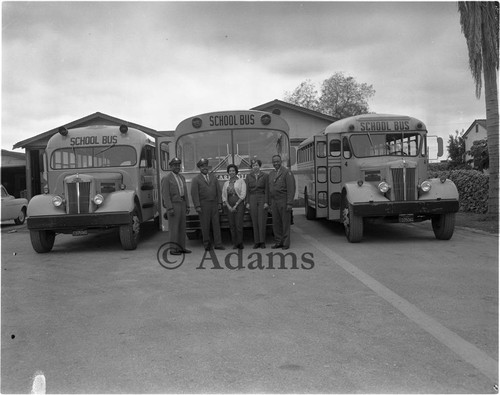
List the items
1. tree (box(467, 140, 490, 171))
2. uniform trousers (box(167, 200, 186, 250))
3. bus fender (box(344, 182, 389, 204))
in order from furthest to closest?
tree (box(467, 140, 490, 171)) → bus fender (box(344, 182, 389, 204)) → uniform trousers (box(167, 200, 186, 250))

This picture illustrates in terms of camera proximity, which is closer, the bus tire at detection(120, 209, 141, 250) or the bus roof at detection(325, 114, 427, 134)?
the bus tire at detection(120, 209, 141, 250)

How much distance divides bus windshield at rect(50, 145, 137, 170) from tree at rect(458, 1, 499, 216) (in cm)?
944

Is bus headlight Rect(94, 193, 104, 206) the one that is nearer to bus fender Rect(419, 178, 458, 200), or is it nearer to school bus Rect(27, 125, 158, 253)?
school bus Rect(27, 125, 158, 253)

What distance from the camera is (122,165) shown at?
1132 cm

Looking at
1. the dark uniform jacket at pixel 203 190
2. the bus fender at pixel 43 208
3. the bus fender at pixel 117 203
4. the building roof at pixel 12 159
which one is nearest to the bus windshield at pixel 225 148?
the dark uniform jacket at pixel 203 190

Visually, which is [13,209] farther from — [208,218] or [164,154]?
[208,218]

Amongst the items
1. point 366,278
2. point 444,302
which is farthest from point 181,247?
point 444,302

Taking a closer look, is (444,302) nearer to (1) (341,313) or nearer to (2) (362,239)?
(1) (341,313)

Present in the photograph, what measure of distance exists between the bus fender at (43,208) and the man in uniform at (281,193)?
4.29 meters

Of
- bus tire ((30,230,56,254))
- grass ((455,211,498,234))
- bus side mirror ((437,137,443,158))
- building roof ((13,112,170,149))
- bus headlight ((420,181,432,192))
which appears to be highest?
building roof ((13,112,170,149))

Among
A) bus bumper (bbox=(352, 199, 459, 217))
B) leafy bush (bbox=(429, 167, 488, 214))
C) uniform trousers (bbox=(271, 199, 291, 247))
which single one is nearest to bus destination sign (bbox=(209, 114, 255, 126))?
uniform trousers (bbox=(271, 199, 291, 247))

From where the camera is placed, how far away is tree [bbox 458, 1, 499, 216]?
43.4 feet

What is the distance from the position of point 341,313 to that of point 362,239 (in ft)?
18.9

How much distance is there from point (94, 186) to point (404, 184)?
649cm
